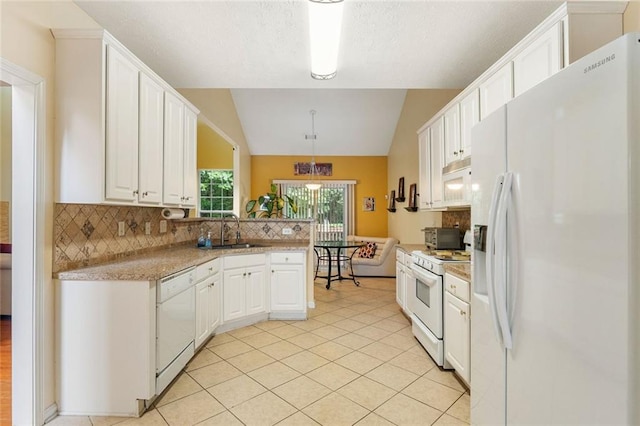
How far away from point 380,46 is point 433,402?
8.62 feet

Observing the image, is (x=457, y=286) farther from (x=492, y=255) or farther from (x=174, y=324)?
(x=174, y=324)

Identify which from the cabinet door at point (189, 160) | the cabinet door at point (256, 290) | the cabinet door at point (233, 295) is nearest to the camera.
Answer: the cabinet door at point (189, 160)

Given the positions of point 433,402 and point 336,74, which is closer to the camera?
point 433,402

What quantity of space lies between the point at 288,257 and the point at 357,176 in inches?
185

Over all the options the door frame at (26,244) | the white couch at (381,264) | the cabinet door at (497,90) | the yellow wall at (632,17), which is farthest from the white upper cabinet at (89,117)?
the white couch at (381,264)

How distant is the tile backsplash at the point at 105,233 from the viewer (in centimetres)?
202

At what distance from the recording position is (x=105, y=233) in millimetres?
2422

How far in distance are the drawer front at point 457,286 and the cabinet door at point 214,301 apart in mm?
2104

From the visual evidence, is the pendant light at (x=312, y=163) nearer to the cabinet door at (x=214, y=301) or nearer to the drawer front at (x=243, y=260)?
the drawer front at (x=243, y=260)

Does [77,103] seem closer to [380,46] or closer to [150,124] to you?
[150,124]

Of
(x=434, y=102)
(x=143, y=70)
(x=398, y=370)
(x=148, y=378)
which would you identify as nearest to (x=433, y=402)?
(x=398, y=370)

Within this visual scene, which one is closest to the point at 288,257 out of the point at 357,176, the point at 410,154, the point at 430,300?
the point at 430,300

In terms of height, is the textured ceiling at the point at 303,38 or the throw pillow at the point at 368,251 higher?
the textured ceiling at the point at 303,38

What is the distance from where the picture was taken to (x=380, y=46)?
2.46 metres
